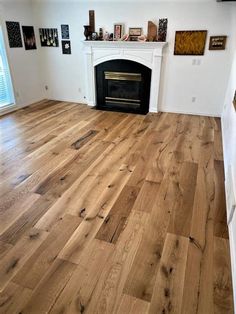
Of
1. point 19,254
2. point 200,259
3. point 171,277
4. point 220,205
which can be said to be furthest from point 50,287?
point 220,205

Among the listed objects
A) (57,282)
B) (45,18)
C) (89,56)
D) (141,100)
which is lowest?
(57,282)

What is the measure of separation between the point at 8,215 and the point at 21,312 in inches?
37.7

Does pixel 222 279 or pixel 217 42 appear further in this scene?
pixel 217 42

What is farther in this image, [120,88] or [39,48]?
[39,48]

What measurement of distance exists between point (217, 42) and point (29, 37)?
3861 mm

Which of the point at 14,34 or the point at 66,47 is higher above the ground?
the point at 14,34

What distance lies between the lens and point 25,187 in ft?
8.43

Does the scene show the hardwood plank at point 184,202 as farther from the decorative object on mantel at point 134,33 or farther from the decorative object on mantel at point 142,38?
the decorative object on mantel at point 134,33

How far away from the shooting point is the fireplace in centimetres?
481

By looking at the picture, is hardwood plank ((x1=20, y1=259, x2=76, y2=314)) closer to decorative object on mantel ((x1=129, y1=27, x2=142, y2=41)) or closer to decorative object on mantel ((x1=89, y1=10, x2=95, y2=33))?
decorative object on mantel ((x1=129, y1=27, x2=142, y2=41))

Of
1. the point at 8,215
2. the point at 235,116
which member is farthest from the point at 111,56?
the point at 8,215

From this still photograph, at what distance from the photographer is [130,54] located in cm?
468

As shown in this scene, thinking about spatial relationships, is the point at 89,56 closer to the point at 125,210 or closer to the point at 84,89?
the point at 84,89

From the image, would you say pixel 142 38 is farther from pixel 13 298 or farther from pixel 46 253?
pixel 13 298
